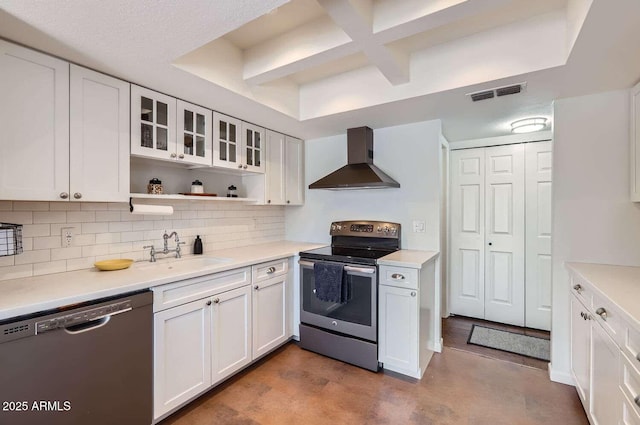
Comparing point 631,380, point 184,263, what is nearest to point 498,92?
point 631,380

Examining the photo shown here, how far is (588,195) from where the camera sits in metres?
2.17

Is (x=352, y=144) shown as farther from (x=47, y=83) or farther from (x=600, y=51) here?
(x=47, y=83)

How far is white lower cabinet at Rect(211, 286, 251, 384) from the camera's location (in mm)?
2086

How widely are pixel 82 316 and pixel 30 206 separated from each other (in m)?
0.86

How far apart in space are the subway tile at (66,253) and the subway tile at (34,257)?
0.08 feet

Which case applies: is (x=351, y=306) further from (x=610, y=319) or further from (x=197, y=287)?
(x=610, y=319)

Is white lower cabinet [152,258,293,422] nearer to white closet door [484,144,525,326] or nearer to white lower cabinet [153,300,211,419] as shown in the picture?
white lower cabinet [153,300,211,419]

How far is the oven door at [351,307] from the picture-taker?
242 centimetres

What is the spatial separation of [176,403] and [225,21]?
2195mm

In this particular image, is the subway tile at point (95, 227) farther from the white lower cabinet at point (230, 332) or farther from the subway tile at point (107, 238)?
the white lower cabinet at point (230, 332)

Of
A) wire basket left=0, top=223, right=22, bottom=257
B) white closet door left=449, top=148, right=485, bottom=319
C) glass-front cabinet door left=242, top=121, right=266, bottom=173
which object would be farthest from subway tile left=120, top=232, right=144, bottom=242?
white closet door left=449, top=148, right=485, bottom=319

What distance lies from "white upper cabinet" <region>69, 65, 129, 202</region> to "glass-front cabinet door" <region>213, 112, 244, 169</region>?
2.27 feet

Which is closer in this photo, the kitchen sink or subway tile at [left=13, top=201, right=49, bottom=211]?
subway tile at [left=13, top=201, right=49, bottom=211]

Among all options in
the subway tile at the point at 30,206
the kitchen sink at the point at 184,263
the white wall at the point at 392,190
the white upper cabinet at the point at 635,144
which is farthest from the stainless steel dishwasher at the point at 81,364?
the white upper cabinet at the point at 635,144
